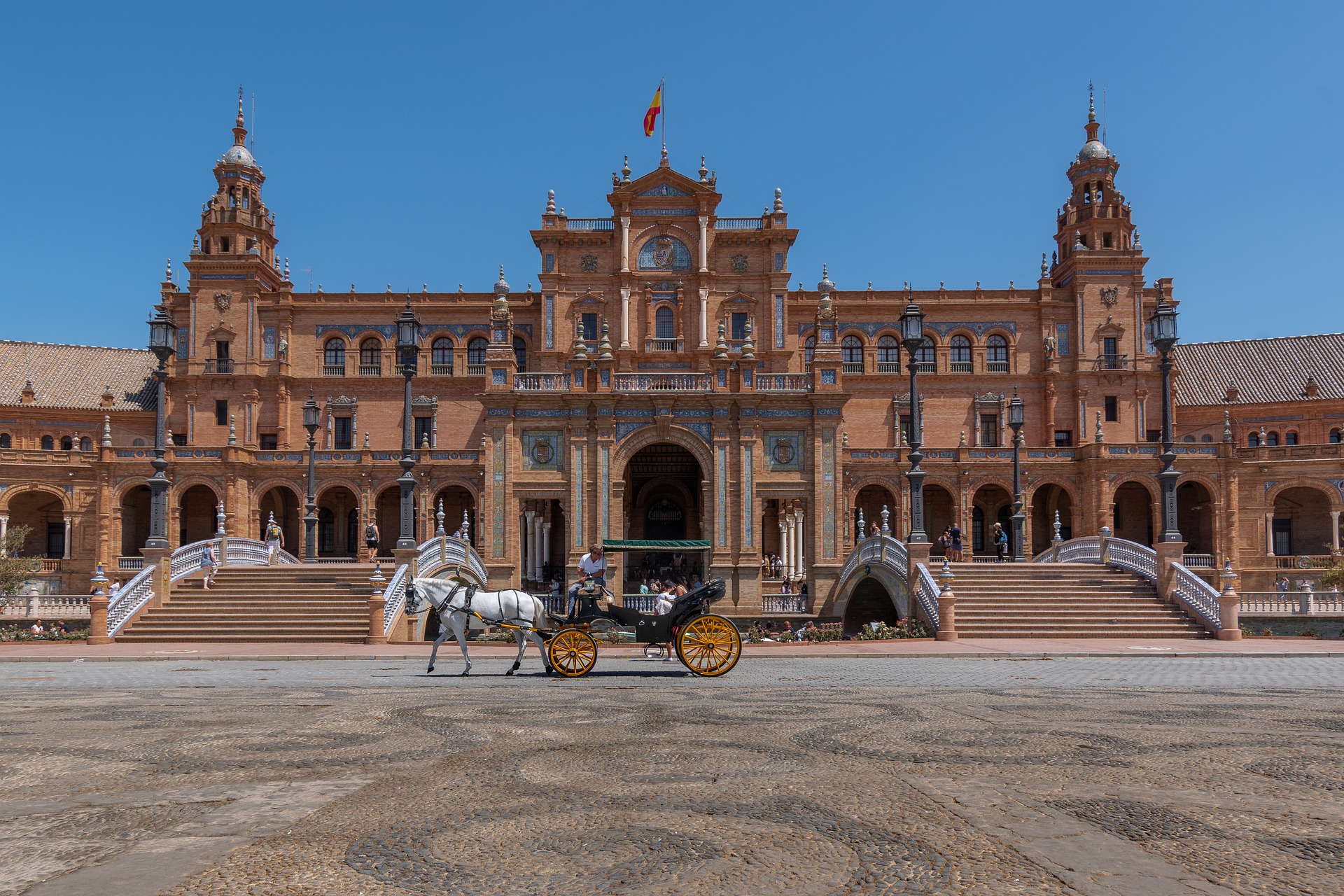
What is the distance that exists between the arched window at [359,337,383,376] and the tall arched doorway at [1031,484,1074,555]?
34.7m

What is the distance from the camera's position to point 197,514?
4959 cm

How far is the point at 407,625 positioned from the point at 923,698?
17413mm

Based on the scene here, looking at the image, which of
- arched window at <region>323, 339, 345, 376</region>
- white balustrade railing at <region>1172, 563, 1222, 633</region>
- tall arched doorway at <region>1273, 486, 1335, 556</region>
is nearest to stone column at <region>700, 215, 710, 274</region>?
arched window at <region>323, 339, 345, 376</region>

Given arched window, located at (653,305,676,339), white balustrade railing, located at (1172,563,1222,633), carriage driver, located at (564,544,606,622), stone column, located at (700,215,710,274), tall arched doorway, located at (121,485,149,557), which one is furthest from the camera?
arched window, located at (653,305,676,339)

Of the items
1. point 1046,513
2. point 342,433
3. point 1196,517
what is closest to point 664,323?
point 342,433

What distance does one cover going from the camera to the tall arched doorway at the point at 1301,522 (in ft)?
153

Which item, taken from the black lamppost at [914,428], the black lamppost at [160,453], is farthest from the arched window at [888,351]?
the black lamppost at [160,453]

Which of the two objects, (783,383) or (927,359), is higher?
(927,359)

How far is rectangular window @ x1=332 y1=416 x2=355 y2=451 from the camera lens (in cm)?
5150

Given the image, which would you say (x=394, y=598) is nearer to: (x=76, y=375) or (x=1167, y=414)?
(x=1167, y=414)

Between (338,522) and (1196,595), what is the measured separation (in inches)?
→ 1552

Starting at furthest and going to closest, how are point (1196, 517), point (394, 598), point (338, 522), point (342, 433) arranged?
point (342, 433)
point (338, 522)
point (1196, 517)
point (394, 598)

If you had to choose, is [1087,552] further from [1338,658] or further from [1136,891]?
[1136,891]

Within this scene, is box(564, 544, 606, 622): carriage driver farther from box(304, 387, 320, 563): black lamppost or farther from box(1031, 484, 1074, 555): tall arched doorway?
box(1031, 484, 1074, 555): tall arched doorway
